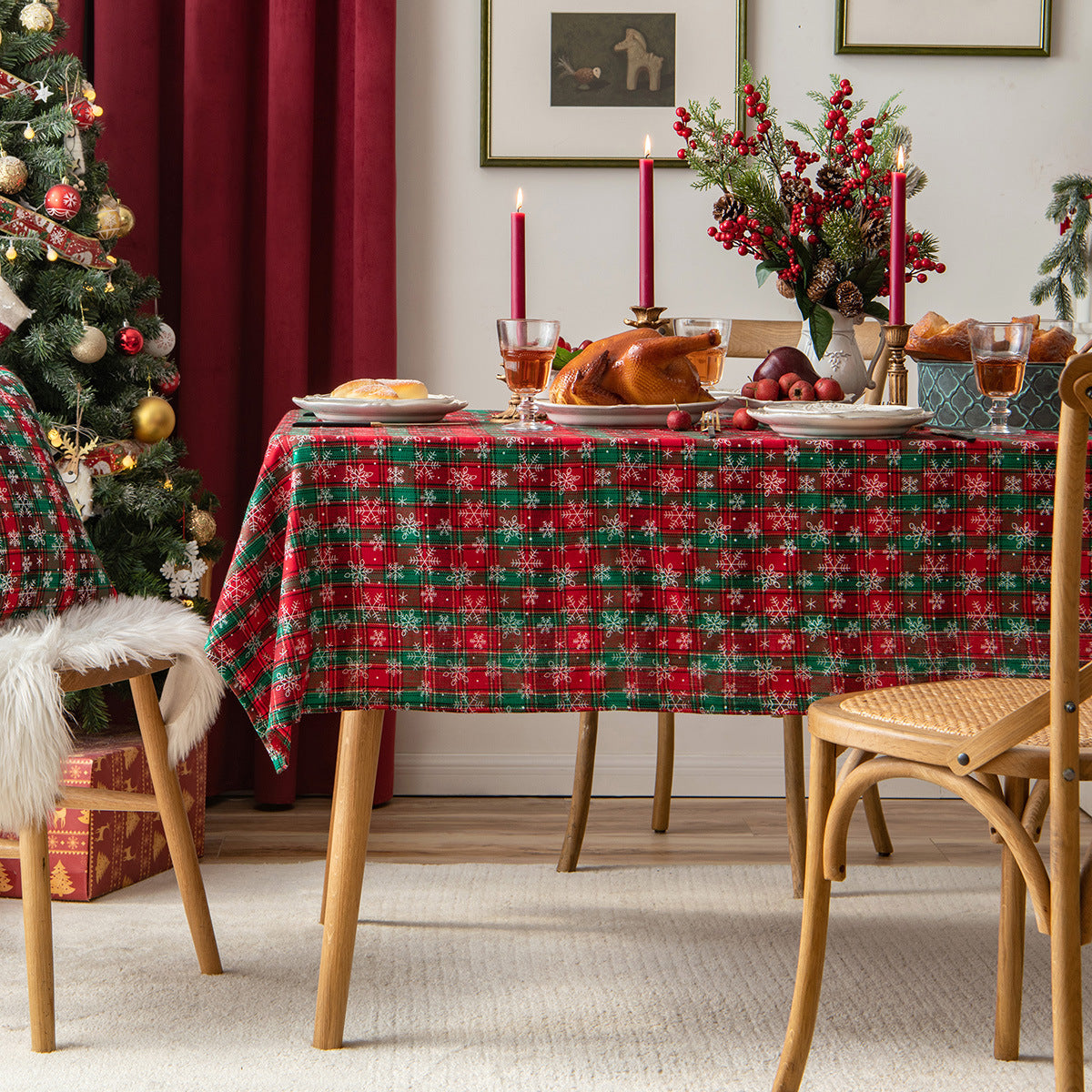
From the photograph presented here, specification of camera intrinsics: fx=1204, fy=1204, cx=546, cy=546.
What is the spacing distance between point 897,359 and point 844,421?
0.23 meters

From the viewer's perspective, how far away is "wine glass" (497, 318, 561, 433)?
1.40 metres

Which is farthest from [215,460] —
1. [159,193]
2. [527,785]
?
[527,785]

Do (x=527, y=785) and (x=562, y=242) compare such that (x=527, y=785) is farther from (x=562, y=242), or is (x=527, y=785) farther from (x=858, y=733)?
(x=858, y=733)

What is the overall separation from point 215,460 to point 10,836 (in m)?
0.84

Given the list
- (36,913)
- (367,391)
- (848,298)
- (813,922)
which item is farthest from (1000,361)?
(36,913)

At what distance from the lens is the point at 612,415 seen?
4.67ft

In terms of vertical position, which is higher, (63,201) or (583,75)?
(583,75)

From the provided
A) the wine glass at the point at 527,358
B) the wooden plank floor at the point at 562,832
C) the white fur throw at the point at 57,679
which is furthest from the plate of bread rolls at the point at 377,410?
the wooden plank floor at the point at 562,832

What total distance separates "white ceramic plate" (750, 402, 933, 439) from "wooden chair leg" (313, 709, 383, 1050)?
0.56 meters

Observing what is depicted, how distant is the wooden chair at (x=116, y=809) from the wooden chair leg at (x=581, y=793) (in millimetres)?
683

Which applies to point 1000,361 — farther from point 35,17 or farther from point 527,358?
point 35,17

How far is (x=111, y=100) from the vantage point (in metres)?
2.42

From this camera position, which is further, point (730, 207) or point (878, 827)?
point (878, 827)

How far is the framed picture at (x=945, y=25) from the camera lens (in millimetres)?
2582
